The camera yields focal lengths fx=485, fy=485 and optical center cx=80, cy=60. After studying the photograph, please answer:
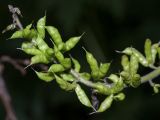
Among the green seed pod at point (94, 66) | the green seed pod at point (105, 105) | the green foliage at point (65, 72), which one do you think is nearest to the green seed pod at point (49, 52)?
the green foliage at point (65, 72)

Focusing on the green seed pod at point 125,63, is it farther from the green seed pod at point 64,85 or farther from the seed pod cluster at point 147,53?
the green seed pod at point 64,85

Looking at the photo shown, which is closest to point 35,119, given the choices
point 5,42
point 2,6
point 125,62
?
point 5,42

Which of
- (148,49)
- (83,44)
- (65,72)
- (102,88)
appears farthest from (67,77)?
(83,44)

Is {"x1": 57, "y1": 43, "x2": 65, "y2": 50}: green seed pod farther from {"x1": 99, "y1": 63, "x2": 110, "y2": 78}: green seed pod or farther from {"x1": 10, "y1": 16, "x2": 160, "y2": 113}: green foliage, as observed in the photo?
{"x1": 99, "y1": 63, "x2": 110, "y2": 78}: green seed pod

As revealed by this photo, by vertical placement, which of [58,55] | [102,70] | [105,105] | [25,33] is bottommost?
[105,105]

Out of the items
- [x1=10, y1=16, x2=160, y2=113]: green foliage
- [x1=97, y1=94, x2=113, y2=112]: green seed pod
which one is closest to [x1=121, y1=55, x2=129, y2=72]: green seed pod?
[x1=10, y1=16, x2=160, y2=113]: green foliage

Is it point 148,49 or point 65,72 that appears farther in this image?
point 148,49

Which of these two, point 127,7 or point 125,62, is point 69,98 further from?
point 125,62

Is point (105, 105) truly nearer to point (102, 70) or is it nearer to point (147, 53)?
point (102, 70)
